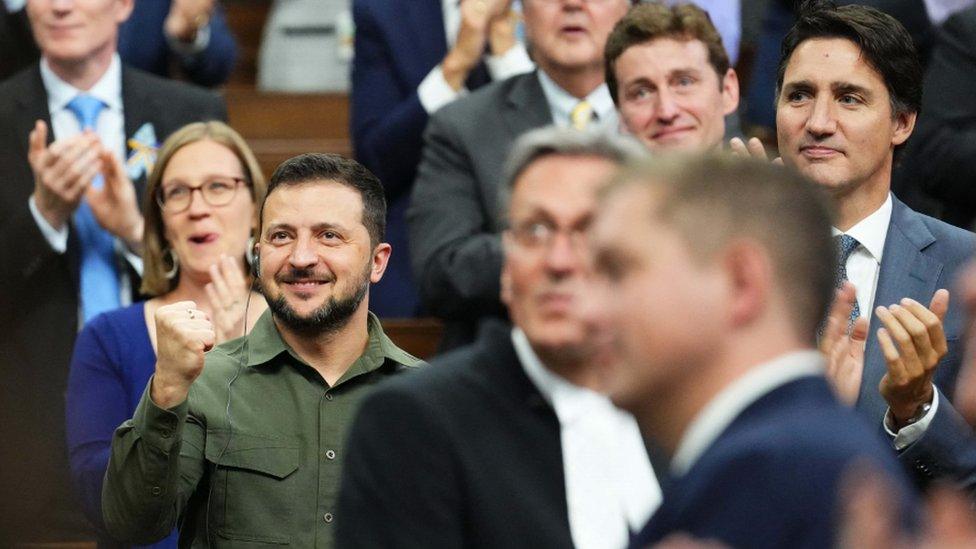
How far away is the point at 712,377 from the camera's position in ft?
5.64

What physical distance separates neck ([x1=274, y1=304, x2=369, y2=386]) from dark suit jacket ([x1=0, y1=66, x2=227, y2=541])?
1.20m

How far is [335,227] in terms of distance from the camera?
10.6 feet

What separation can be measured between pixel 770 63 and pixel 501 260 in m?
1.49

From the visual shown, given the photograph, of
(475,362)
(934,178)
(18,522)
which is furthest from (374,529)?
(934,178)

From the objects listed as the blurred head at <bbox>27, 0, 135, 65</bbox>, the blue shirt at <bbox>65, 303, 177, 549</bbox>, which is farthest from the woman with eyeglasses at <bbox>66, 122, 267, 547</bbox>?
the blurred head at <bbox>27, 0, 135, 65</bbox>

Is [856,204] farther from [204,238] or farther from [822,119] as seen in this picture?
[204,238]

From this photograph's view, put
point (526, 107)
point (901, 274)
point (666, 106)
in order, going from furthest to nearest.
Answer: point (526, 107), point (666, 106), point (901, 274)

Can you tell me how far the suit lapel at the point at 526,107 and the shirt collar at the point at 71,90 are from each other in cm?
119

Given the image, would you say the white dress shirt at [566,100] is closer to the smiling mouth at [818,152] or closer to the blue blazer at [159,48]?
the smiling mouth at [818,152]

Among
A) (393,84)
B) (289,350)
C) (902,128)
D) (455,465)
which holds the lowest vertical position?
(289,350)

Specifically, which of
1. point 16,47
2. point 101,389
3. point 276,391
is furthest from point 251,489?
point 16,47

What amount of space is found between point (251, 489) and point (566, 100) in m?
1.64

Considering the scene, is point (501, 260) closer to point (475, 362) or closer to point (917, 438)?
point (917, 438)

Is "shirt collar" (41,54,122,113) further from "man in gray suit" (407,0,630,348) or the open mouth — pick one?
"man in gray suit" (407,0,630,348)
